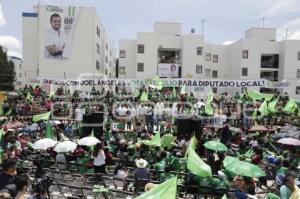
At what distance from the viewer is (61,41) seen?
39.8 m

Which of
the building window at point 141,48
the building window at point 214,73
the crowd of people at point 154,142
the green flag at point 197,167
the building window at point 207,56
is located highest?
the building window at point 141,48

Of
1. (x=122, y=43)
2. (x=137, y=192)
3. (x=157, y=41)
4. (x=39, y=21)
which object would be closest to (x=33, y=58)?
(x=39, y=21)

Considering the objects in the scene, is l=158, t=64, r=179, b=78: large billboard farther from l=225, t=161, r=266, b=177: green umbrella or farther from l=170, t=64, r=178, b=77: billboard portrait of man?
l=225, t=161, r=266, b=177: green umbrella

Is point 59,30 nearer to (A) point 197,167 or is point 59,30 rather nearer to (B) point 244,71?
(B) point 244,71

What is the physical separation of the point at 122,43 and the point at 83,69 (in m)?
7.40

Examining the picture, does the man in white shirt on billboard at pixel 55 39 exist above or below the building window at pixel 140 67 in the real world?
above

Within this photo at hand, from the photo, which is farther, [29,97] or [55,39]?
[55,39]

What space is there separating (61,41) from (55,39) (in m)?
0.61

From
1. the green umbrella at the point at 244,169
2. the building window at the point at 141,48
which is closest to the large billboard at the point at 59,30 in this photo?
Answer: the building window at the point at 141,48

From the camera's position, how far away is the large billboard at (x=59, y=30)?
39.5 m

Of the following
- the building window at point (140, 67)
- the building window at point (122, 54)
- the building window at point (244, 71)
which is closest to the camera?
the building window at point (140, 67)

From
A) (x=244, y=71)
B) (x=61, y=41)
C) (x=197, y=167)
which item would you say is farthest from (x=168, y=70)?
(x=197, y=167)

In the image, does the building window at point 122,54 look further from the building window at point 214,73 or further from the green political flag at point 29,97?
the green political flag at point 29,97

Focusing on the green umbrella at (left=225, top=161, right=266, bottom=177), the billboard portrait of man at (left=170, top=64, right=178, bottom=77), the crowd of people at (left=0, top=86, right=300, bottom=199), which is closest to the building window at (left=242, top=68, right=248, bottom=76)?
the billboard portrait of man at (left=170, top=64, right=178, bottom=77)
